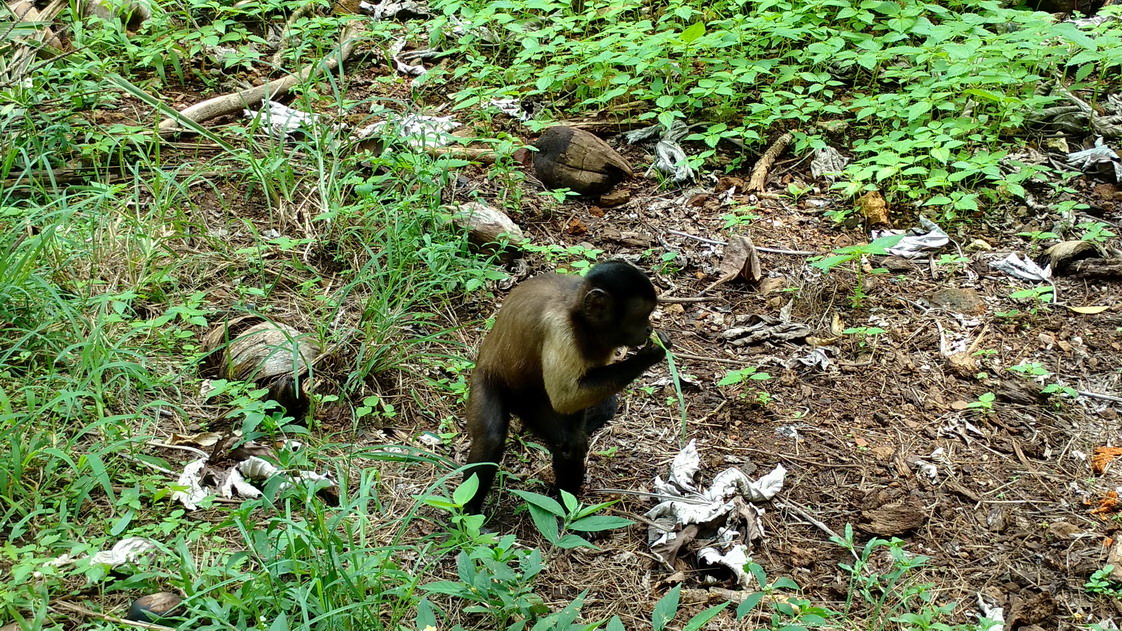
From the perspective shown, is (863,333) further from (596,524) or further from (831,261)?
(596,524)

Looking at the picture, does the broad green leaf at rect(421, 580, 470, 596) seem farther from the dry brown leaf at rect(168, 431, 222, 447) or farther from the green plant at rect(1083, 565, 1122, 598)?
the green plant at rect(1083, 565, 1122, 598)

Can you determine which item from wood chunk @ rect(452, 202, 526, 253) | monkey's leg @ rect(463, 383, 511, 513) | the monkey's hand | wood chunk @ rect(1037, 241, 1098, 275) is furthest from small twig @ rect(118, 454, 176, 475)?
wood chunk @ rect(1037, 241, 1098, 275)

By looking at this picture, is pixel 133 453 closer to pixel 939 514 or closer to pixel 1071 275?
pixel 939 514

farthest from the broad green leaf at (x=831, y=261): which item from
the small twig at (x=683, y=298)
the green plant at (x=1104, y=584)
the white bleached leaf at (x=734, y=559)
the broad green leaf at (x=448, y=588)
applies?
the broad green leaf at (x=448, y=588)

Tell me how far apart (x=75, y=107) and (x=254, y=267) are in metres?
2.37

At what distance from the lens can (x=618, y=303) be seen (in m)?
4.23

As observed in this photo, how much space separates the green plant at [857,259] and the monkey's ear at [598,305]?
6.41ft

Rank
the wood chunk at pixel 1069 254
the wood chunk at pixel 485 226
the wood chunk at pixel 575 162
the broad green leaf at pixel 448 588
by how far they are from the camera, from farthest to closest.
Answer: the wood chunk at pixel 575 162
the wood chunk at pixel 485 226
the wood chunk at pixel 1069 254
the broad green leaf at pixel 448 588

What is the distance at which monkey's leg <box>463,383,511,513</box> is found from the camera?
14.9 ft

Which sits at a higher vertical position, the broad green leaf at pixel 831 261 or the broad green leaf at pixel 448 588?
the broad green leaf at pixel 448 588

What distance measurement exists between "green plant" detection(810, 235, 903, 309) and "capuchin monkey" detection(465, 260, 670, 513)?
145cm

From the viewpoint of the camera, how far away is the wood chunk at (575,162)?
707cm

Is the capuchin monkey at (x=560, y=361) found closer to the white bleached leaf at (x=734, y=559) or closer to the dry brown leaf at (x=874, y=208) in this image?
the white bleached leaf at (x=734, y=559)

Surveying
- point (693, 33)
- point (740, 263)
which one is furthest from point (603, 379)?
point (693, 33)
